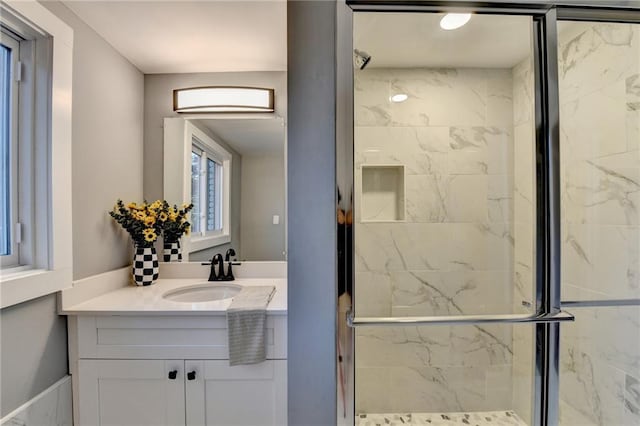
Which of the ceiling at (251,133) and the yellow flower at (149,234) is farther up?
the ceiling at (251,133)

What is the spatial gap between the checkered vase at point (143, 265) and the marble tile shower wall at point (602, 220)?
1863 millimetres

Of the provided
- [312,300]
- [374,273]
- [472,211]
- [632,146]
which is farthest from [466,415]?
[632,146]

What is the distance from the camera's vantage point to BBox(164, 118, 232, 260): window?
1.77 m

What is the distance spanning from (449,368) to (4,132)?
212cm

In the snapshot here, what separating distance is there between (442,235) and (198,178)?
4.55 ft

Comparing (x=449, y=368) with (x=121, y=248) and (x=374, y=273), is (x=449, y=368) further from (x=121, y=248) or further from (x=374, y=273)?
(x=121, y=248)

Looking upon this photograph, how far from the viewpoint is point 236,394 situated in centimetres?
121

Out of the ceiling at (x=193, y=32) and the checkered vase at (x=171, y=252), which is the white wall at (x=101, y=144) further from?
the checkered vase at (x=171, y=252)

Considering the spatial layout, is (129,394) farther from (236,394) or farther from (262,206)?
(262,206)

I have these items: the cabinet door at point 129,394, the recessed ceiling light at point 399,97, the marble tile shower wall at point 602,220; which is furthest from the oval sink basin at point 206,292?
the marble tile shower wall at point 602,220

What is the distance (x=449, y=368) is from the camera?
1.45 m

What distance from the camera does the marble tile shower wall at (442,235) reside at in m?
1.31

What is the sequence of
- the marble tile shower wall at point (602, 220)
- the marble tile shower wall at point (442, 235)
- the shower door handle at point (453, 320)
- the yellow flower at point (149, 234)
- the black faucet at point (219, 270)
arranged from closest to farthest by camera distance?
1. the shower door handle at point (453, 320)
2. the marble tile shower wall at point (602, 220)
3. the marble tile shower wall at point (442, 235)
4. the yellow flower at point (149, 234)
5. the black faucet at point (219, 270)

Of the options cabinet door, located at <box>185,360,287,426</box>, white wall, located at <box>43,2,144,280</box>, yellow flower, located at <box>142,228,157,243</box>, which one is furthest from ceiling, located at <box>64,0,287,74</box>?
cabinet door, located at <box>185,360,287,426</box>
